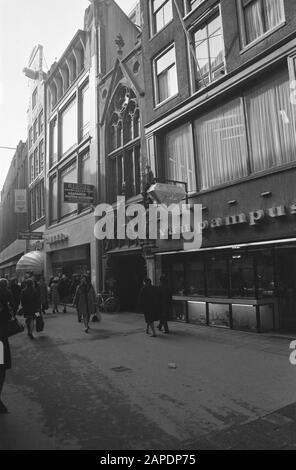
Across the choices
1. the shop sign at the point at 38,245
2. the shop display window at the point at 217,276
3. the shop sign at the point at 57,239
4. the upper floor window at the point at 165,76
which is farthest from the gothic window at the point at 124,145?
the shop sign at the point at 38,245

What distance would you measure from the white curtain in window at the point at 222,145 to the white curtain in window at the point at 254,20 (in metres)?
1.87

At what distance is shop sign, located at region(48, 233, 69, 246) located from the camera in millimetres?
23987

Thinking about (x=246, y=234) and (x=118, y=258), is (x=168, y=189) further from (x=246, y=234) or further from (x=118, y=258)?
(x=118, y=258)

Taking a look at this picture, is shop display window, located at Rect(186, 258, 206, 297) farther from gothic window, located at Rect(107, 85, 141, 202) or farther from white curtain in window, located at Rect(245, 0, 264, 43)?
white curtain in window, located at Rect(245, 0, 264, 43)

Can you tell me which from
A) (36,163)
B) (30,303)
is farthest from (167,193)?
(36,163)

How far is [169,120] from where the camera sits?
14.6 meters

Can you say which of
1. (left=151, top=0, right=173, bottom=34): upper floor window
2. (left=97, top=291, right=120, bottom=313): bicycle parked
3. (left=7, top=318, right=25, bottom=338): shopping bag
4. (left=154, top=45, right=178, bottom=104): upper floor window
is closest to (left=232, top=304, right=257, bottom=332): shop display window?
(left=7, top=318, right=25, bottom=338): shopping bag

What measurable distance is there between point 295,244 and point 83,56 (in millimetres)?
19458

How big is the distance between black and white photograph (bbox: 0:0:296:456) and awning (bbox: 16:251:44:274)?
4677 millimetres

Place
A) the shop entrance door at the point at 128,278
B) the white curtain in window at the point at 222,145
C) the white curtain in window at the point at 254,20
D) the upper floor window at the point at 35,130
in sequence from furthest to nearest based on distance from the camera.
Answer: the upper floor window at the point at 35,130 → the shop entrance door at the point at 128,278 → the white curtain in window at the point at 222,145 → the white curtain in window at the point at 254,20

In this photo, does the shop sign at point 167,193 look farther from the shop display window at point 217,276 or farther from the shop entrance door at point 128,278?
the shop entrance door at point 128,278

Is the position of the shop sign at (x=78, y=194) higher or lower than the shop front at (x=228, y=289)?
higher

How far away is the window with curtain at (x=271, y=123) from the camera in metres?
10.4

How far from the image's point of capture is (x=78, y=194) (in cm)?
1934
